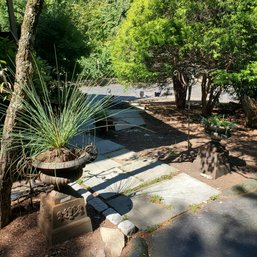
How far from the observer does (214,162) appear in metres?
4.62

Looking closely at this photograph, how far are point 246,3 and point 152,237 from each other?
158 inches

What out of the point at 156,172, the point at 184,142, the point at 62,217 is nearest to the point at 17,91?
the point at 62,217

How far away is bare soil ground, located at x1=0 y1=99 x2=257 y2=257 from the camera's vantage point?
9.61ft

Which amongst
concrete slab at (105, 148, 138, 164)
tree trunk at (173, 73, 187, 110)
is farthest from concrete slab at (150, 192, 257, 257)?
tree trunk at (173, 73, 187, 110)

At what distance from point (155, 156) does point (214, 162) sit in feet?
4.02

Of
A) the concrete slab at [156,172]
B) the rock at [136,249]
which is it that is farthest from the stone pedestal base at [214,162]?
the rock at [136,249]

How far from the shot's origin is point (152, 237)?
324 centimetres

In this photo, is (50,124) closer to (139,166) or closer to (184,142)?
(139,166)

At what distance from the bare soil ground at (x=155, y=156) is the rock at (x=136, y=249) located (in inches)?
9.5

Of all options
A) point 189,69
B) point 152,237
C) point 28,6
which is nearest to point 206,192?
point 152,237

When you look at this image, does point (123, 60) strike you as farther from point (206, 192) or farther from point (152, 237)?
point (152, 237)

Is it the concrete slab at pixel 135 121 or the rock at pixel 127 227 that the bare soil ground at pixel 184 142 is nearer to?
the concrete slab at pixel 135 121

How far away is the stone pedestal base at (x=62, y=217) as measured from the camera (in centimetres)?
294

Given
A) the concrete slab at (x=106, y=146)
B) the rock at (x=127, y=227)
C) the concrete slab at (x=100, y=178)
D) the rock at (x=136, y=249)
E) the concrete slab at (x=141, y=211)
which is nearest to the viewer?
the rock at (x=136, y=249)
